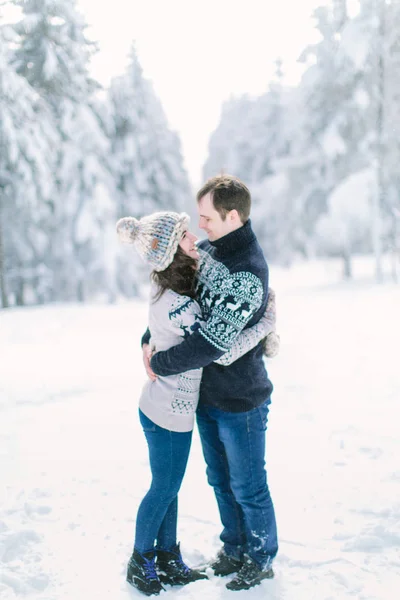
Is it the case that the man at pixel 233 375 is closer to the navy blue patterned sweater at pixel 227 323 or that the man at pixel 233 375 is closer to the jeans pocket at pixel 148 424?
the navy blue patterned sweater at pixel 227 323

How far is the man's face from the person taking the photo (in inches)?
119

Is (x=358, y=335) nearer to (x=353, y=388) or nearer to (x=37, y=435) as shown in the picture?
(x=353, y=388)

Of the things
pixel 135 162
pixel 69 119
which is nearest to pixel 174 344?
pixel 69 119

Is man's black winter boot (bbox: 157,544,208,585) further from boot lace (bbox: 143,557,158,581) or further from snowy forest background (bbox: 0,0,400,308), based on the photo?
snowy forest background (bbox: 0,0,400,308)

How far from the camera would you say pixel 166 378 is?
3.09 meters

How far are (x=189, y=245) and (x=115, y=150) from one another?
2224 centimetres

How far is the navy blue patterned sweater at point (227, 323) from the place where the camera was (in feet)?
9.27

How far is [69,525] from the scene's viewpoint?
400 cm

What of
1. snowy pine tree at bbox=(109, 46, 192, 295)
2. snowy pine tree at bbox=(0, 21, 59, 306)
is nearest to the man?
snowy pine tree at bbox=(0, 21, 59, 306)

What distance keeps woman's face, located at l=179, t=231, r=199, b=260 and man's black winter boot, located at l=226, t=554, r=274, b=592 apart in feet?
6.26

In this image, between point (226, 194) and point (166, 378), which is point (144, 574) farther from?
point (226, 194)

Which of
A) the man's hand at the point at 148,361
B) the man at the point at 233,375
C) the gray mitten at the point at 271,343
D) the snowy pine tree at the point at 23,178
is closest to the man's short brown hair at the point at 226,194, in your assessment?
the man at the point at 233,375

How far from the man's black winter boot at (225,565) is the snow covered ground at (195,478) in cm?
9

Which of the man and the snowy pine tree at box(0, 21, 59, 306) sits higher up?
the snowy pine tree at box(0, 21, 59, 306)
